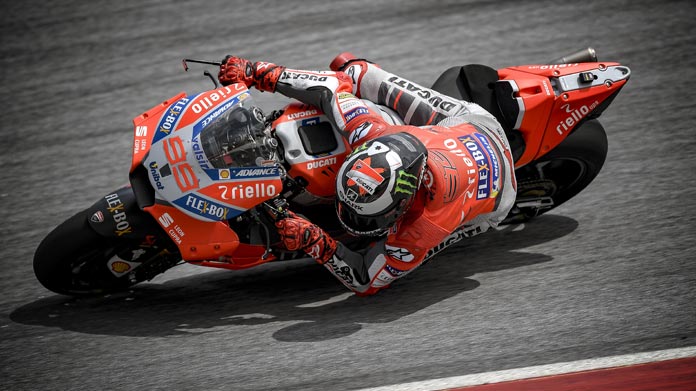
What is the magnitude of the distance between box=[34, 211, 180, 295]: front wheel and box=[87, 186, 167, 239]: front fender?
7cm

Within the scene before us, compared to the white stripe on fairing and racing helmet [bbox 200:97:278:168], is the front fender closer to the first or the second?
racing helmet [bbox 200:97:278:168]

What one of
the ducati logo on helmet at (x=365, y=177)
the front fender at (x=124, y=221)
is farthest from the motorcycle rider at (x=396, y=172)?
the front fender at (x=124, y=221)

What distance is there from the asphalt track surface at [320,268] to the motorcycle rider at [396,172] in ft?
1.38

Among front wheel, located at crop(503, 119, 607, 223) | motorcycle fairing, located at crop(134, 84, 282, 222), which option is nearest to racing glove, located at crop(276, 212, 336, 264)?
motorcycle fairing, located at crop(134, 84, 282, 222)

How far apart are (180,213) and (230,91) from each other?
2.44 ft

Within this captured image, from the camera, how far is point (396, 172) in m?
4.17

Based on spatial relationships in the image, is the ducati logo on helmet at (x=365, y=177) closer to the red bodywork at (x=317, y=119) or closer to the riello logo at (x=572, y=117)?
the red bodywork at (x=317, y=119)

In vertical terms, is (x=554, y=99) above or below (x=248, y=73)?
below

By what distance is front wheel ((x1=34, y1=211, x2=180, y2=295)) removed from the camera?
451 cm

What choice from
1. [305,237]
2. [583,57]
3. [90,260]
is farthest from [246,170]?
[583,57]

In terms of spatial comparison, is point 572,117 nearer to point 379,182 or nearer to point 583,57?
point 583,57

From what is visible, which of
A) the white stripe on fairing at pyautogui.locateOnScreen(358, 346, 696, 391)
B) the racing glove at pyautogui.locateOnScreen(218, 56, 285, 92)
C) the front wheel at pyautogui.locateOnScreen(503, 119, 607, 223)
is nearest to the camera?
the white stripe on fairing at pyautogui.locateOnScreen(358, 346, 696, 391)

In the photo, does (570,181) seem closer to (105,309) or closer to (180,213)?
(180,213)

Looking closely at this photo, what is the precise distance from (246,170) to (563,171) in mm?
2304
